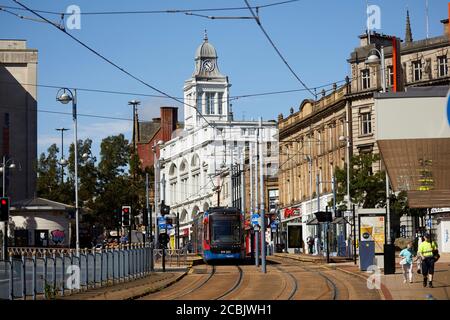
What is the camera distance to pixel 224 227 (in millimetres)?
57969

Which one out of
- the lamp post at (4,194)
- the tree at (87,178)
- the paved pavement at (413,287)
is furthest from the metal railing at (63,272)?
the tree at (87,178)

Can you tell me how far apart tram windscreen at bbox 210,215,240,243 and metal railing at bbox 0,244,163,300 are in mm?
11403

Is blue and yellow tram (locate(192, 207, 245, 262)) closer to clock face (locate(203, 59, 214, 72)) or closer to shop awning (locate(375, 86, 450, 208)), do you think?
shop awning (locate(375, 86, 450, 208))

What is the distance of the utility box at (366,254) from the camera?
4344 centimetres

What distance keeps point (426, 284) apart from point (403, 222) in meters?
48.6

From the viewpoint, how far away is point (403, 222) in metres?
82.1

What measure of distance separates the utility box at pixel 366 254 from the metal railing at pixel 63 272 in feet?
31.7

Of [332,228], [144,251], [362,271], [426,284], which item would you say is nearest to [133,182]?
[332,228]

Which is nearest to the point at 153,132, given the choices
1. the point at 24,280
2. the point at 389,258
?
the point at 389,258

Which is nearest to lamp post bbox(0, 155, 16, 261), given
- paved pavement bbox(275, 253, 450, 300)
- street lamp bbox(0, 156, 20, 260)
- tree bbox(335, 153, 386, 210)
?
street lamp bbox(0, 156, 20, 260)

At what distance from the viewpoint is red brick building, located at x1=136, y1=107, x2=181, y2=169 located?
501 feet

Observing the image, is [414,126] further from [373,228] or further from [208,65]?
[208,65]
